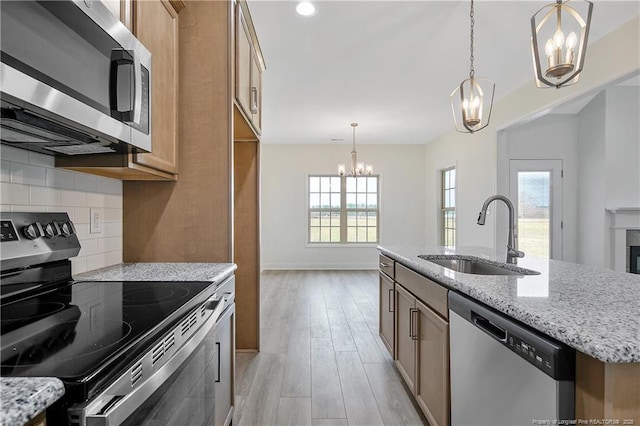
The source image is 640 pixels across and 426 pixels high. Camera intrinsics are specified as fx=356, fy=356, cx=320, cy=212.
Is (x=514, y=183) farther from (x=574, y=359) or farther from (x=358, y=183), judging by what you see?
(x=574, y=359)

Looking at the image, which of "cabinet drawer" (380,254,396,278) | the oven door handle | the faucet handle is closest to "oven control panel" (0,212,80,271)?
the oven door handle

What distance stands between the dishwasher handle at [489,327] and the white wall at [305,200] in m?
6.24

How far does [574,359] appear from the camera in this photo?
34.4 inches

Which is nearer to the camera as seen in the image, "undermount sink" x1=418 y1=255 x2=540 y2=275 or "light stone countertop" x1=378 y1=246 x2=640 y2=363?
"light stone countertop" x1=378 y1=246 x2=640 y2=363

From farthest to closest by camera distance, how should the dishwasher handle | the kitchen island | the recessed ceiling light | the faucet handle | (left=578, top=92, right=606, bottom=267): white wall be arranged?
(left=578, top=92, right=606, bottom=267): white wall → the recessed ceiling light → the faucet handle → the dishwasher handle → the kitchen island

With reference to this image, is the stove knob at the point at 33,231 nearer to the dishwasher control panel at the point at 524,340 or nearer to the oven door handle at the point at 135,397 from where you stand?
the oven door handle at the point at 135,397

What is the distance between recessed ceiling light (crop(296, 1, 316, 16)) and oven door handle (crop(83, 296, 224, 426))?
229 cm

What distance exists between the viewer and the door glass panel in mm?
5547

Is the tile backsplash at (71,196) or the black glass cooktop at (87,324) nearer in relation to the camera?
the black glass cooktop at (87,324)

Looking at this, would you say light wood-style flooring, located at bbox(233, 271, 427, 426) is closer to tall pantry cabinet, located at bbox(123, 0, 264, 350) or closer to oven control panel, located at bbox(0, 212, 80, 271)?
tall pantry cabinet, located at bbox(123, 0, 264, 350)

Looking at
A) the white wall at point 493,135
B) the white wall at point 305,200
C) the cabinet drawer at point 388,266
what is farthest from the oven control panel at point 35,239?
the white wall at point 305,200

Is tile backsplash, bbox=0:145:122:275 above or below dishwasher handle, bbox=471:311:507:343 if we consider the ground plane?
above

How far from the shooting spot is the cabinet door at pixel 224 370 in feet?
5.26

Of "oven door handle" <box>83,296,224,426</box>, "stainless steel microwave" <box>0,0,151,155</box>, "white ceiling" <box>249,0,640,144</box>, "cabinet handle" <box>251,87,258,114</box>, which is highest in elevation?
"white ceiling" <box>249,0,640,144</box>
